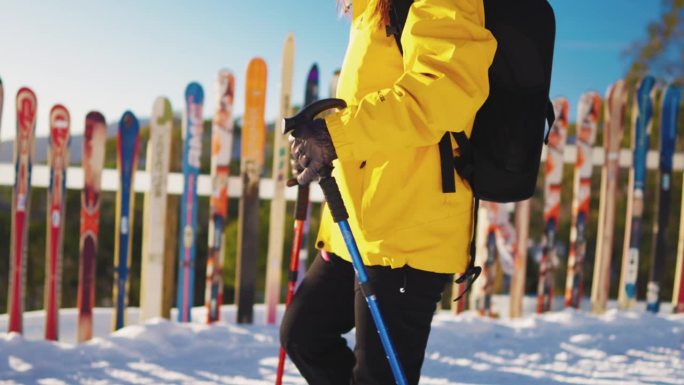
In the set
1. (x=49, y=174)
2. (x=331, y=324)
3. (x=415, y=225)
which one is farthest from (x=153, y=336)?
(x=415, y=225)

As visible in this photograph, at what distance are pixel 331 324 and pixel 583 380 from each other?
2089 millimetres

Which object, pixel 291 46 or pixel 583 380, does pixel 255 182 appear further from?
pixel 583 380

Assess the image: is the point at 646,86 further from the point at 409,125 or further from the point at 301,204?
the point at 409,125

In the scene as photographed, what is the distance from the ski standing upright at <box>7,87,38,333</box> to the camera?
138 inches

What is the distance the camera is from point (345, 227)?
1.46m

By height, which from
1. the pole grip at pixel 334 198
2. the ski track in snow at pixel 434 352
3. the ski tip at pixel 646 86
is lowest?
the ski track in snow at pixel 434 352

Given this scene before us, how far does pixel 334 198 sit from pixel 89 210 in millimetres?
2679

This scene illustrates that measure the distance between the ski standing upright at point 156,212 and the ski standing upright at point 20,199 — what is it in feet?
2.17

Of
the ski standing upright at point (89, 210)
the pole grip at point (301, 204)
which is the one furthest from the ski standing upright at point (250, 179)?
the pole grip at point (301, 204)

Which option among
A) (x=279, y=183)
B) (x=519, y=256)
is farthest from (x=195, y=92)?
(x=519, y=256)

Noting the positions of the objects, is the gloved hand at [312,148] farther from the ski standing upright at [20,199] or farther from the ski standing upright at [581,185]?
the ski standing upright at [581,185]

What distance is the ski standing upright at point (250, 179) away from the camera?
4.05 meters

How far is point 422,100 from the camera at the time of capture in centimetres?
127

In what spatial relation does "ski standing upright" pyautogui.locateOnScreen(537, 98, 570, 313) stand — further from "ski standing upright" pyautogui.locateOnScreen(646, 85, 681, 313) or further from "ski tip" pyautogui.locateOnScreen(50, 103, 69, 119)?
"ski tip" pyautogui.locateOnScreen(50, 103, 69, 119)
